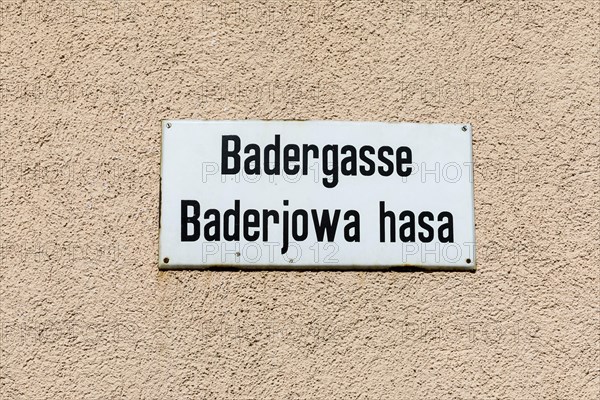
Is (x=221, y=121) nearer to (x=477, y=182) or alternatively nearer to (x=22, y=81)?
(x=22, y=81)

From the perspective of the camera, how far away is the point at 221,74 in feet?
6.45

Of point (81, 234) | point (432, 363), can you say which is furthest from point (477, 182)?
point (81, 234)

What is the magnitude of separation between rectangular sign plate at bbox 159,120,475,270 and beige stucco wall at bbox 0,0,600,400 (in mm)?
45

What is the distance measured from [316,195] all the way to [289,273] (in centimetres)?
25

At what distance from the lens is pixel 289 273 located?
1.91 meters

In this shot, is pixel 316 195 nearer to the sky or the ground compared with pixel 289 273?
nearer to the sky

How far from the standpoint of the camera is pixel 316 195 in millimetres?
1934

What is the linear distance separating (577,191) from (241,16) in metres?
1.18

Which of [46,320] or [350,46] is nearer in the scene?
[46,320]

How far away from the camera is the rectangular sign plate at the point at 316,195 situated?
1.91 m

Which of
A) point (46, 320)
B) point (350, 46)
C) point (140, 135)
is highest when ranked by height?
point (350, 46)

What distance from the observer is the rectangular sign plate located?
1909 mm

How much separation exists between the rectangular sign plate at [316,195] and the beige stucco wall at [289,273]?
4 cm

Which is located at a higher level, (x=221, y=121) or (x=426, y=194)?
(x=221, y=121)
